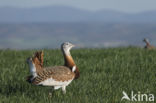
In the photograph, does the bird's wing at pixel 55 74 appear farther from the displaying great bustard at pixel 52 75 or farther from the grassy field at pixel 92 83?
the grassy field at pixel 92 83

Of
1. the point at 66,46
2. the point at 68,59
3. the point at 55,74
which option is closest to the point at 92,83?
the point at 68,59

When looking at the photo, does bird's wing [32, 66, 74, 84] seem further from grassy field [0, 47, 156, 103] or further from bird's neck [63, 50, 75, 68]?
grassy field [0, 47, 156, 103]

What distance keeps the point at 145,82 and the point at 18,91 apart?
3.29 m

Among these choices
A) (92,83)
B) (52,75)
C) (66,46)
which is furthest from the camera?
(92,83)

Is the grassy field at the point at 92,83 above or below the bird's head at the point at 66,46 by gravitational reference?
below

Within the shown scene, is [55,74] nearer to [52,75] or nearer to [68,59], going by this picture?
[52,75]

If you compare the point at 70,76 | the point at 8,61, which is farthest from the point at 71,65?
the point at 8,61

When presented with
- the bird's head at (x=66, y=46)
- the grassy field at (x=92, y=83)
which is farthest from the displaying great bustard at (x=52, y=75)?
the grassy field at (x=92, y=83)

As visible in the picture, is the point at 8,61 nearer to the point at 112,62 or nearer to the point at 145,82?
the point at 112,62

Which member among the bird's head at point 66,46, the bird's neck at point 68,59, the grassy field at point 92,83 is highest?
the bird's head at point 66,46

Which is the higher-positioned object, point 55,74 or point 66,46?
point 66,46

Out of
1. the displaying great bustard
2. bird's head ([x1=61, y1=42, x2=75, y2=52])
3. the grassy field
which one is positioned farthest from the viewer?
bird's head ([x1=61, y1=42, x2=75, y2=52])

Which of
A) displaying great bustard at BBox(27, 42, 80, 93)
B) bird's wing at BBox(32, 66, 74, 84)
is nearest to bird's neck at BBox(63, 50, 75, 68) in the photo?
displaying great bustard at BBox(27, 42, 80, 93)

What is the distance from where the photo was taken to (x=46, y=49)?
1659cm
